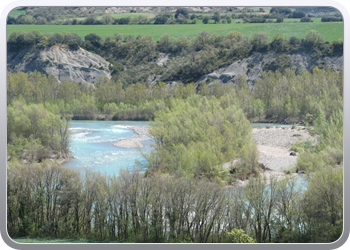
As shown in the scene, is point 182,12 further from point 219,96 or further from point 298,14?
point 219,96

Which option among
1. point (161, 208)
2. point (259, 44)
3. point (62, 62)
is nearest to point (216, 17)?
point (161, 208)

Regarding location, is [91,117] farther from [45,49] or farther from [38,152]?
[38,152]

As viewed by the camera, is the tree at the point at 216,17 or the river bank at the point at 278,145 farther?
the river bank at the point at 278,145

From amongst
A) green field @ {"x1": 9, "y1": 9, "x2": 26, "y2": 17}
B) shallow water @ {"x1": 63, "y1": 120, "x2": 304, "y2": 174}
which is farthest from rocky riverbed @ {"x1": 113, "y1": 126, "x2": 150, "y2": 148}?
green field @ {"x1": 9, "y1": 9, "x2": 26, "y2": 17}

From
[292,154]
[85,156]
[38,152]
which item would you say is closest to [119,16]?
[38,152]

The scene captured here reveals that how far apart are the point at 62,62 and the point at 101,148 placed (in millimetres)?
9790

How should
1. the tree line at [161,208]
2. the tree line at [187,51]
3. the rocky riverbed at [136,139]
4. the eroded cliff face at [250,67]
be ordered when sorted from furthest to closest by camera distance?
the eroded cliff face at [250,67], the rocky riverbed at [136,139], the tree line at [187,51], the tree line at [161,208]

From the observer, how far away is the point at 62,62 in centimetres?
2930

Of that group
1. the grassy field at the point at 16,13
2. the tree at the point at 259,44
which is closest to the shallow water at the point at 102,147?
the grassy field at the point at 16,13

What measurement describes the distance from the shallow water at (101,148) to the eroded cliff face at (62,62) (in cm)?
479

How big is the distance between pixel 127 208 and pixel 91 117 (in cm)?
2026

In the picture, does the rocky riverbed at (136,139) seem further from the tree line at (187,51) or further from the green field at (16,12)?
the green field at (16,12)

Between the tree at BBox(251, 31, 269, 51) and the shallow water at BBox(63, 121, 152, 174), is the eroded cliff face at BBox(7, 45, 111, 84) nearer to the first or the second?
the shallow water at BBox(63, 121, 152, 174)

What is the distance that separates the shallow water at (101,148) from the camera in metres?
18.2
